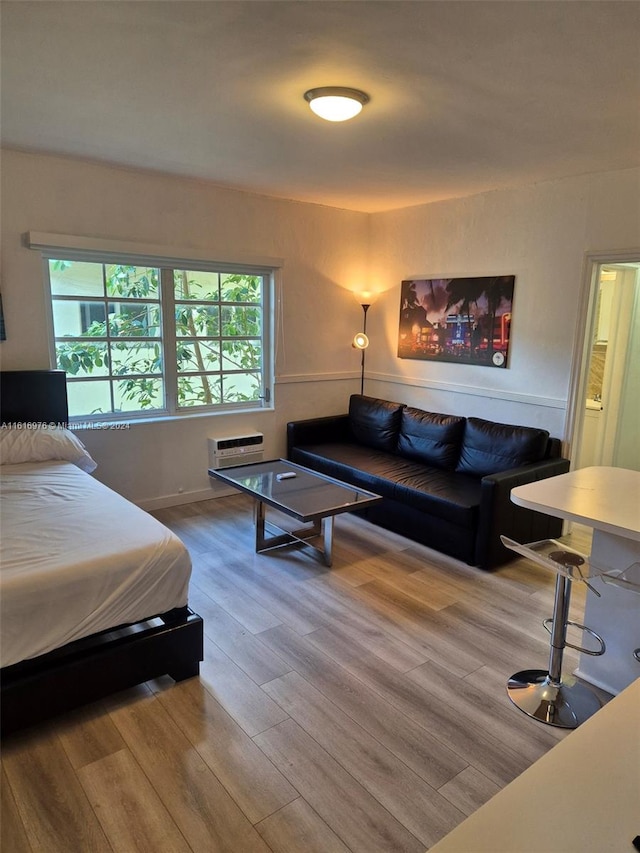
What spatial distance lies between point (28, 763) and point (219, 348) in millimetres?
3368

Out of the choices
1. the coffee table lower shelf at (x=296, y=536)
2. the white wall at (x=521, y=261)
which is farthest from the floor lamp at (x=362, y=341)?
the coffee table lower shelf at (x=296, y=536)

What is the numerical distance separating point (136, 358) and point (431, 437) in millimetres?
Result: 2485

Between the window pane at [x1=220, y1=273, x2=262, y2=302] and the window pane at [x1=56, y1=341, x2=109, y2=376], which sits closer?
the window pane at [x1=56, y1=341, x2=109, y2=376]

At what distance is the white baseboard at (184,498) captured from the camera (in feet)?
14.4

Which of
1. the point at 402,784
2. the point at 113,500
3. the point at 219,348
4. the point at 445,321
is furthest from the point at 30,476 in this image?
the point at 445,321

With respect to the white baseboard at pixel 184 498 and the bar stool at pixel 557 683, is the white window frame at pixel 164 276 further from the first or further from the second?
the bar stool at pixel 557 683

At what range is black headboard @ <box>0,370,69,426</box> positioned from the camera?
3465mm

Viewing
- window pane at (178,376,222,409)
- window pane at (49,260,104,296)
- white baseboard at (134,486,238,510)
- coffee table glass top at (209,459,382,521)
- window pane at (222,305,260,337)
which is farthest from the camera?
window pane at (222,305,260,337)

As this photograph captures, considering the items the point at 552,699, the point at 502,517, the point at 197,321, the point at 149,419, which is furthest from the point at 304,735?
the point at 197,321

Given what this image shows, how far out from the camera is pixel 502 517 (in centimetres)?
345

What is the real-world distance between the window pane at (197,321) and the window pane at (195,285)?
8cm

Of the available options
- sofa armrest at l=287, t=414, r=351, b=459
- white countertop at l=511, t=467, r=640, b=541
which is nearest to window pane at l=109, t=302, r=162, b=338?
sofa armrest at l=287, t=414, r=351, b=459

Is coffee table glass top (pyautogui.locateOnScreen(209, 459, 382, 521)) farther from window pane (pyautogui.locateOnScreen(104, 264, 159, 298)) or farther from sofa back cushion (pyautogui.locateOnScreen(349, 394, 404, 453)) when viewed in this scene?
window pane (pyautogui.locateOnScreen(104, 264, 159, 298))

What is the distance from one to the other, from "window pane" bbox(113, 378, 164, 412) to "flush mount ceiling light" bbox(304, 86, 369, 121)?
2.57 meters
